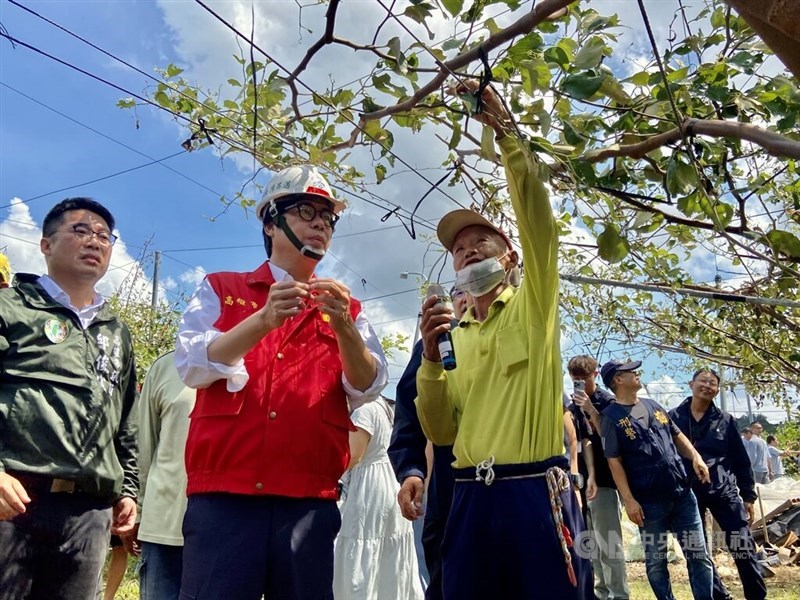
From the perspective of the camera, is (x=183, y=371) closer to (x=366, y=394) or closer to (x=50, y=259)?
(x=366, y=394)

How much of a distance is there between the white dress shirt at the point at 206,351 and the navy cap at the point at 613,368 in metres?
3.87

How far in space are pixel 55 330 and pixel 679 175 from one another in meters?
2.40

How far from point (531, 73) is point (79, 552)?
2355 mm

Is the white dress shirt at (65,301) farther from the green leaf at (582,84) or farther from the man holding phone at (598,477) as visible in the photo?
the man holding phone at (598,477)

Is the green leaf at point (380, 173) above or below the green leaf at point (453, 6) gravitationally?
above

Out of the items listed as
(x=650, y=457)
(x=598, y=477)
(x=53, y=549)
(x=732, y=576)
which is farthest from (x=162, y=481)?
(x=732, y=576)

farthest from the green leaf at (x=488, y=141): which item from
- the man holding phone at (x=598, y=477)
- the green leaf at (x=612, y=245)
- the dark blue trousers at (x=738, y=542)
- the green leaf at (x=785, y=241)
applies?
the dark blue trousers at (x=738, y=542)

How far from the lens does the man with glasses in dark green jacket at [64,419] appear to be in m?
2.46

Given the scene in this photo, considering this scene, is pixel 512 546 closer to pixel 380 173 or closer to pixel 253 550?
pixel 253 550

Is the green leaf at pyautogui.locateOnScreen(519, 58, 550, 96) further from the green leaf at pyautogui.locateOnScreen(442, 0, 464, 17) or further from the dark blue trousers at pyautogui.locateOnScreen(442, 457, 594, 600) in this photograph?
the dark blue trousers at pyautogui.locateOnScreen(442, 457, 594, 600)

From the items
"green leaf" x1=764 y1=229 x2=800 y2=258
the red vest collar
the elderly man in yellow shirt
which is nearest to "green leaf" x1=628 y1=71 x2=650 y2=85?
the elderly man in yellow shirt

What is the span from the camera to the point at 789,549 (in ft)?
29.1

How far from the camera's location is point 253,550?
1.92 metres

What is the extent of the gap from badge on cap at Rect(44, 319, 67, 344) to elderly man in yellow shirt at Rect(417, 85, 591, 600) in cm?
146
